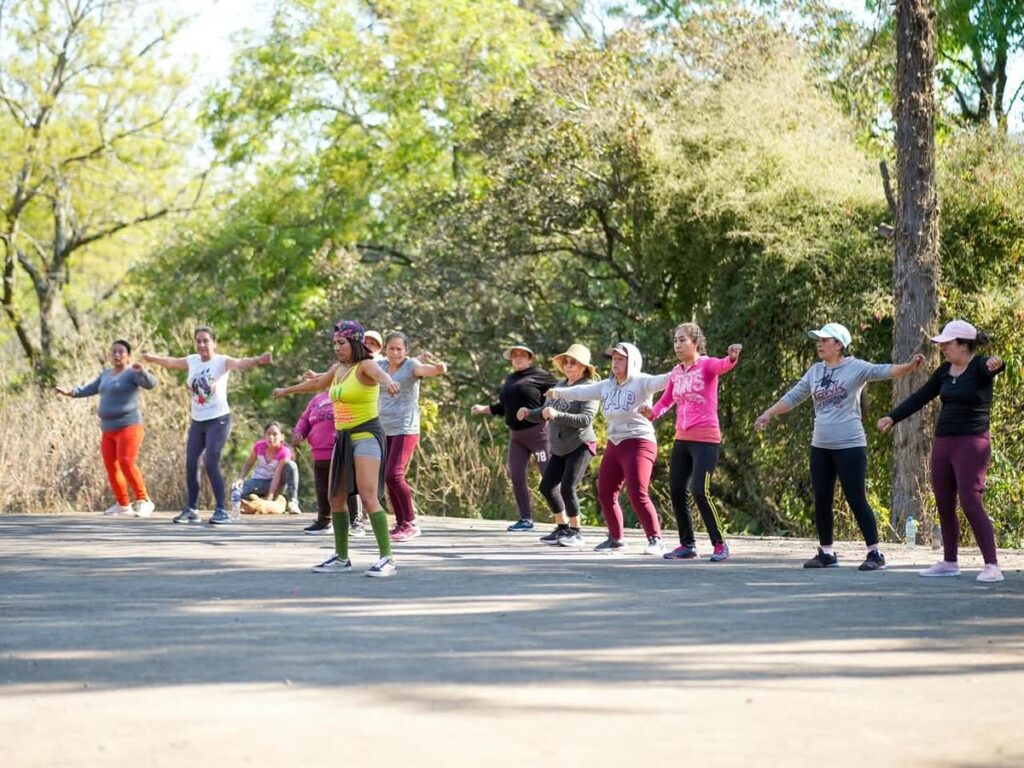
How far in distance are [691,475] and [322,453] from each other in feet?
16.0

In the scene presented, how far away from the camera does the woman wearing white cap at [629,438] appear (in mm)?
13781

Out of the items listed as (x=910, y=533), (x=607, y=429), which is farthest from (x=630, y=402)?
(x=910, y=533)

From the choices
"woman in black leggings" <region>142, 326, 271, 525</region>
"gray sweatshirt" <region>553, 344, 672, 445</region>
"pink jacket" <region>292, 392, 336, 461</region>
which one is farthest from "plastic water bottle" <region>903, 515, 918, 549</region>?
"woman in black leggings" <region>142, 326, 271, 525</region>

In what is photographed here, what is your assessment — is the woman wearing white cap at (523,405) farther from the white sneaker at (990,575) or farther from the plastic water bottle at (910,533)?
the white sneaker at (990,575)

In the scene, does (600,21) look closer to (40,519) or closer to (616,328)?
(616,328)

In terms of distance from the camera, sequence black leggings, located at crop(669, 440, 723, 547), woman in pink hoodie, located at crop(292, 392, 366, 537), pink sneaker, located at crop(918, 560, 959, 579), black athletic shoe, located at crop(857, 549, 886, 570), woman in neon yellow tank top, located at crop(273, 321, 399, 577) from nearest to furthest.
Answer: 1. woman in neon yellow tank top, located at crop(273, 321, 399, 577)
2. pink sneaker, located at crop(918, 560, 959, 579)
3. black athletic shoe, located at crop(857, 549, 886, 570)
4. black leggings, located at crop(669, 440, 723, 547)
5. woman in pink hoodie, located at crop(292, 392, 366, 537)

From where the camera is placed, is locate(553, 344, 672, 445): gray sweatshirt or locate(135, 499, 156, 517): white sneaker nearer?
locate(553, 344, 672, 445): gray sweatshirt

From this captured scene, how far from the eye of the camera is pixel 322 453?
16.7 meters

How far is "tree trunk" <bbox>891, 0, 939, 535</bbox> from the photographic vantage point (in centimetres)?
1623

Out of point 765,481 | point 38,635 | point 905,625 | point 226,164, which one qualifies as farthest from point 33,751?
point 226,164

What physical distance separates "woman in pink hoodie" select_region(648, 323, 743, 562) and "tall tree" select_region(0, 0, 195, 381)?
27489 millimetres

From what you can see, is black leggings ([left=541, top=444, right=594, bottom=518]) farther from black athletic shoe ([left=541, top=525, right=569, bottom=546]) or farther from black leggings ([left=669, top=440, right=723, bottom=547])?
black leggings ([left=669, top=440, right=723, bottom=547])

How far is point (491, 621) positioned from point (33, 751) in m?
3.68

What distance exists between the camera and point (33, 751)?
18.6ft
